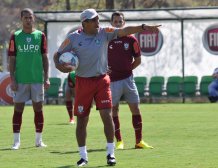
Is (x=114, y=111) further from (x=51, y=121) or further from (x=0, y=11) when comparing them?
(x=0, y=11)

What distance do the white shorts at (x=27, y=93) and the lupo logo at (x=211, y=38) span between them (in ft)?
75.3

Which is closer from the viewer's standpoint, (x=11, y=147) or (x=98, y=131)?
(x=11, y=147)

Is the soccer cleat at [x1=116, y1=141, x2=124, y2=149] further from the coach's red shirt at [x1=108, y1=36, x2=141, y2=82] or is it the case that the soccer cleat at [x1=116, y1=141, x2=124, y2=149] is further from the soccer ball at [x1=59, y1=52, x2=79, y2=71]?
the soccer ball at [x1=59, y1=52, x2=79, y2=71]

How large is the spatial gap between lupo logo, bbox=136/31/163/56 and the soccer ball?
25.3 metres

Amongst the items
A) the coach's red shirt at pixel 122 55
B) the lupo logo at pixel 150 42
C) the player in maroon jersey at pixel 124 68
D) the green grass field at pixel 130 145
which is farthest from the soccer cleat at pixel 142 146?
the lupo logo at pixel 150 42

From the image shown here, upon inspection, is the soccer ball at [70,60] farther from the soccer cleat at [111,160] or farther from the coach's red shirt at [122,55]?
the coach's red shirt at [122,55]

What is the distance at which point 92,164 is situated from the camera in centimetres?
1295

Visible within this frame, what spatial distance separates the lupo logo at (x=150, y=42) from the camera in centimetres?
3809

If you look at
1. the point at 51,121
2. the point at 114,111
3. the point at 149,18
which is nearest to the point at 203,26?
the point at 149,18

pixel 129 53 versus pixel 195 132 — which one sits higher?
pixel 129 53

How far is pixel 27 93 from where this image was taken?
15.7m

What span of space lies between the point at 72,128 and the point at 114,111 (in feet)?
17.5

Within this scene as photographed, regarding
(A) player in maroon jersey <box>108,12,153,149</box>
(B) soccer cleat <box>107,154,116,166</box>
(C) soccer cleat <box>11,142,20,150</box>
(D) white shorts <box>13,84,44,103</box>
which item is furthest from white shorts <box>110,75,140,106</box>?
(B) soccer cleat <box>107,154,116,166</box>

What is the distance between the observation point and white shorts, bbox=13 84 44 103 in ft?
51.4
